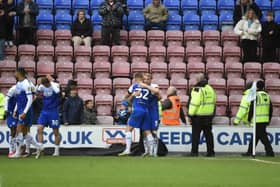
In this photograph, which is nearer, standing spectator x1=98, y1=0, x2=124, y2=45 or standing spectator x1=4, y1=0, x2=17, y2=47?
standing spectator x1=4, y1=0, x2=17, y2=47

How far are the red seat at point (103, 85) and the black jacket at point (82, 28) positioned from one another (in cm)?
186

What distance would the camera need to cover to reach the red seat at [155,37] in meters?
25.2

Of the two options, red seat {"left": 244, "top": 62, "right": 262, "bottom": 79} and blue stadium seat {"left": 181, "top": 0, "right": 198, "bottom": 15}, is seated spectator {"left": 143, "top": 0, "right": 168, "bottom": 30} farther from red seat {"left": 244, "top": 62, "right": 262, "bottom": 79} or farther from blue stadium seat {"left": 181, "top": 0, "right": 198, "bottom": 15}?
red seat {"left": 244, "top": 62, "right": 262, "bottom": 79}

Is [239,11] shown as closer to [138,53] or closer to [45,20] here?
[138,53]

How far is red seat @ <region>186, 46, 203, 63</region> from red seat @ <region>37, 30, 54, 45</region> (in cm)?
420

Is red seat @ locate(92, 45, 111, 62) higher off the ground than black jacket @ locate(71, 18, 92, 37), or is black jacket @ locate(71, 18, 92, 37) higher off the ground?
black jacket @ locate(71, 18, 92, 37)

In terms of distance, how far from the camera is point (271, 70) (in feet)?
79.7

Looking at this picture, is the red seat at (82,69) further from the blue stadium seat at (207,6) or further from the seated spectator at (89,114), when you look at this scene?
the blue stadium seat at (207,6)

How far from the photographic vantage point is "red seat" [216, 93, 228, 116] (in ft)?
76.3

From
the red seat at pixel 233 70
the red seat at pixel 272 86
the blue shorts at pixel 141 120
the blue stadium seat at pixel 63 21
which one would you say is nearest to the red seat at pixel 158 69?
the red seat at pixel 233 70

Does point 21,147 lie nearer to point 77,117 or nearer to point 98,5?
point 77,117

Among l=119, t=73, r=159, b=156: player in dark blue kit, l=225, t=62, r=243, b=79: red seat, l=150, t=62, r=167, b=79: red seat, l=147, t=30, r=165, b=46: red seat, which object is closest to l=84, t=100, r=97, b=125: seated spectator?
l=119, t=73, r=159, b=156: player in dark blue kit

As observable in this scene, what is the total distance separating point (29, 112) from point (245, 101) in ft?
19.0

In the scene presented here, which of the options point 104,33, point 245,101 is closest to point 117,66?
point 104,33
